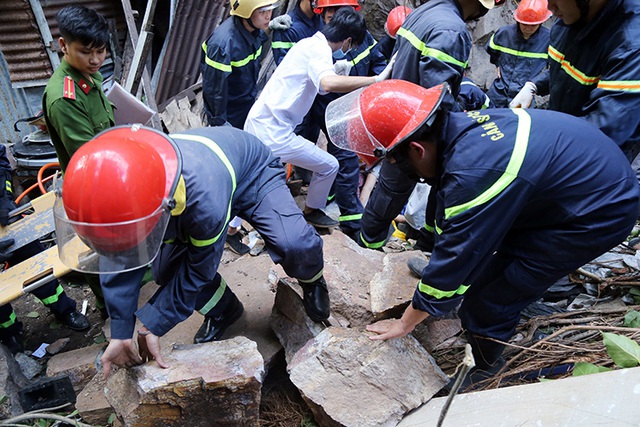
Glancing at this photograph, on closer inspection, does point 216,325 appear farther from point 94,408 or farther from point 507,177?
point 507,177

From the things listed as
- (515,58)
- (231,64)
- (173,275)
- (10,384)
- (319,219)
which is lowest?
(319,219)

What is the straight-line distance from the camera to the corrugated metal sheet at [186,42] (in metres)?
5.70

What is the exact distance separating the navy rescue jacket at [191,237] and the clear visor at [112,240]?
167 millimetres

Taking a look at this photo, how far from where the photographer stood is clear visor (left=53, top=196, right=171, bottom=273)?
165cm

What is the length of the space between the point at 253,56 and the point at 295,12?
93 cm

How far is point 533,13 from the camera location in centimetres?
443

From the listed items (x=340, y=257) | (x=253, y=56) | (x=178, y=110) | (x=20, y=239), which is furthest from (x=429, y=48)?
(x=178, y=110)

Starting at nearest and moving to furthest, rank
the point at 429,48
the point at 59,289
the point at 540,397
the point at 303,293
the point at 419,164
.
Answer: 1. the point at 540,397
2. the point at 419,164
3. the point at 303,293
4. the point at 429,48
5. the point at 59,289

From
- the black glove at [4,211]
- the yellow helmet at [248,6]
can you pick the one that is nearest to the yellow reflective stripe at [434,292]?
Result: the black glove at [4,211]

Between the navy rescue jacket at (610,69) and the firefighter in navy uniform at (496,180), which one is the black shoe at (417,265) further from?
the navy rescue jacket at (610,69)

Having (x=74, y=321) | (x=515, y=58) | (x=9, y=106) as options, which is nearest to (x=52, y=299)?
(x=74, y=321)

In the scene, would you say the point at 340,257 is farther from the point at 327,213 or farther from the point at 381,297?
the point at 327,213

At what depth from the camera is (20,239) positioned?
304cm

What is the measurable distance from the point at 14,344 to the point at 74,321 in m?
0.38
